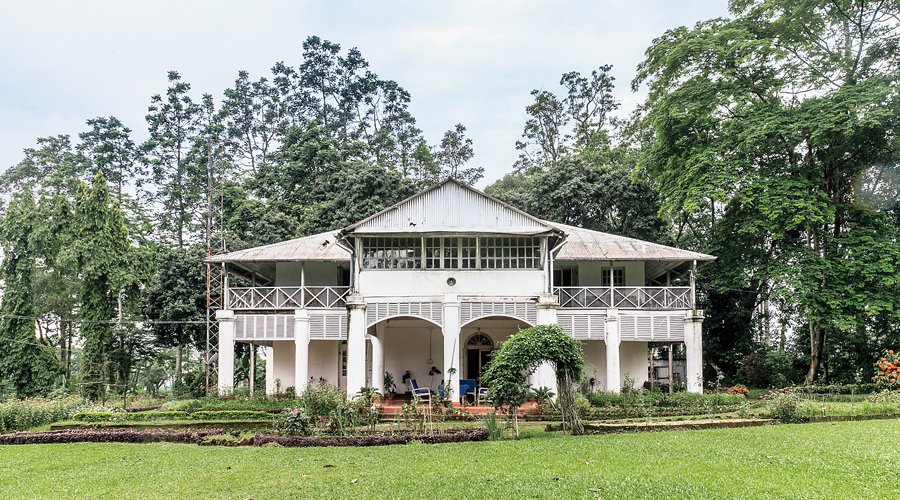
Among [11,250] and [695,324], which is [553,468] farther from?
[11,250]

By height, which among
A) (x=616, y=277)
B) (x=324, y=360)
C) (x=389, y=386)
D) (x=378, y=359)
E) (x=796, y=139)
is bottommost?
(x=389, y=386)

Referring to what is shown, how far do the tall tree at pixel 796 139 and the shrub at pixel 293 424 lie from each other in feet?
48.5

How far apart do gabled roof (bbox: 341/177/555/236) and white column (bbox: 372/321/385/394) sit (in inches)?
144

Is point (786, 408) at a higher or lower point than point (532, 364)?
lower

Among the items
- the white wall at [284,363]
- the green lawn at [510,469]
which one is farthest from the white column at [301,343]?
the green lawn at [510,469]

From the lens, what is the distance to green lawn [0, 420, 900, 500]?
7.44 meters

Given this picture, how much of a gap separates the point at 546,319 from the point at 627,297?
379 cm

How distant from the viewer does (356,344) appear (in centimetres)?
1745

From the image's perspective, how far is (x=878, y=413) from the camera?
44.5 ft

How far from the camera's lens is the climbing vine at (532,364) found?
1201 cm

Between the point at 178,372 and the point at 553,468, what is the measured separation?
27.3 metres

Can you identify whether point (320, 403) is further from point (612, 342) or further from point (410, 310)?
point (612, 342)

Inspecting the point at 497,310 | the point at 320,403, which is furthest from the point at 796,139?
the point at 320,403

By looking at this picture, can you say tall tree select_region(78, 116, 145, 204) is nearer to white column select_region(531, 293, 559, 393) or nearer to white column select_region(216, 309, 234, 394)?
white column select_region(216, 309, 234, 394)
